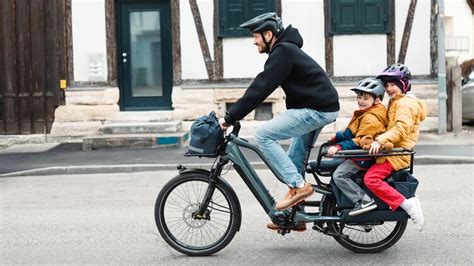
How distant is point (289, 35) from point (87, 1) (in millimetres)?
10188

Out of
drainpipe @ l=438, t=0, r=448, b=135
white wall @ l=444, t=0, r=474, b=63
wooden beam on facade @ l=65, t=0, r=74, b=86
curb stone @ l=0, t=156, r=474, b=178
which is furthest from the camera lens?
white wall @ l=444, t=0, r=474, b=63

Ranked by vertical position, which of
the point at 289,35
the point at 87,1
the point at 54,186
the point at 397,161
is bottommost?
the point at 54,186

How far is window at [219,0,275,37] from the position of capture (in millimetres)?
14922

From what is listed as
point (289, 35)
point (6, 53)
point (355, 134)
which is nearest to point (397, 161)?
point (355, 134)

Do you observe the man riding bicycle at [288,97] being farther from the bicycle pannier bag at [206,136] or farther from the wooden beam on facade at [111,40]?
the wooden beam on facade at [111,40]

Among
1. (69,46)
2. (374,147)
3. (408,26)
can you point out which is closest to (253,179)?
(374,147)

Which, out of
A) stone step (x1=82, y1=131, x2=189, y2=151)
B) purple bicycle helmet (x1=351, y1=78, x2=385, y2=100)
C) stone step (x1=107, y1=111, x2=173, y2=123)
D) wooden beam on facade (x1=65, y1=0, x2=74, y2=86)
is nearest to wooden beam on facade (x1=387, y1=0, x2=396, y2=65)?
stone step (x1=82, y1=131, x2=189, y2=151)

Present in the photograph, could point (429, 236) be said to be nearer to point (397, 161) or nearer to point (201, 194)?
point (397, 161)

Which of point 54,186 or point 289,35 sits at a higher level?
point 289,35

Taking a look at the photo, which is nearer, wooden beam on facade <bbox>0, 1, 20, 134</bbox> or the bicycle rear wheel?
the bicycle rear wheel

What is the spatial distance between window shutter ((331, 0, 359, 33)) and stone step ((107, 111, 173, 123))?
151 inches

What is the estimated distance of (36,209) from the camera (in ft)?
28.0

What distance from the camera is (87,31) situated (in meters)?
15.3

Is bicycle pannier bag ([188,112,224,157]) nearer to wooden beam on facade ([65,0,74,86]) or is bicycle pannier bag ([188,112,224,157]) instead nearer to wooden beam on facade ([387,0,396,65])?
wooden beam on facade ([387,0,396,65])
